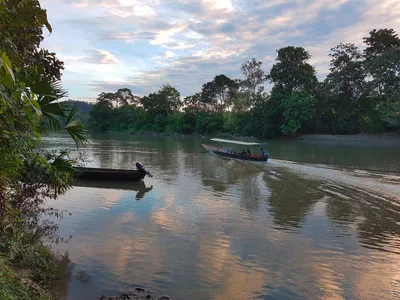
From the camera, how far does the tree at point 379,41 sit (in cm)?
5378

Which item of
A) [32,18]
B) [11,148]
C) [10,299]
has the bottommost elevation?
[10,299]

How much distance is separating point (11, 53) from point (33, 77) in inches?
33.4

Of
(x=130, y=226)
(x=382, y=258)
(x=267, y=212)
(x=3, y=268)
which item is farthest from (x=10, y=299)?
(x=267, y=212)

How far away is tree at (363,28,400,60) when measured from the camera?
53.8 meters

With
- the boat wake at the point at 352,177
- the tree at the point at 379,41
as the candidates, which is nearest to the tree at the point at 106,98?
the tree at the point at 379,41

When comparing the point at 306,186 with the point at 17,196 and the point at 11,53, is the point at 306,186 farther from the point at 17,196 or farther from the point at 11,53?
the point at 11,53

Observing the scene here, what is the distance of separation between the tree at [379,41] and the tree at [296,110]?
1196 centimetres

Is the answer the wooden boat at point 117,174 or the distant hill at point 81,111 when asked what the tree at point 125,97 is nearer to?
the distant hill at point 81,111

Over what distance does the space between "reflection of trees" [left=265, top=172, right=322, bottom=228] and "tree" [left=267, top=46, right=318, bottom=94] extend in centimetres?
4486

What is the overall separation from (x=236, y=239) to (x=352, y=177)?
12.7m

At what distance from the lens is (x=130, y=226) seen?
10.3m

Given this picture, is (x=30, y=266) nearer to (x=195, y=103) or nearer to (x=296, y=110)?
(x=296, y=110)

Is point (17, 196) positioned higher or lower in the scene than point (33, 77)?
lower

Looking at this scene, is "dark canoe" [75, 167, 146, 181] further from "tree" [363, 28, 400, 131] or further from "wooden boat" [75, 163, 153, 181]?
"tree" [363, 28, 400, 131]
